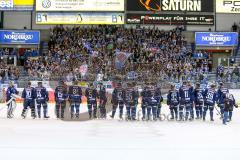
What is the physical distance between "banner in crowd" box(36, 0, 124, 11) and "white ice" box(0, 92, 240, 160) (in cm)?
1357

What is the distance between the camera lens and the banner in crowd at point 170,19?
31969mm

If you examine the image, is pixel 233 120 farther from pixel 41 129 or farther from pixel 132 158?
pixel 132 158

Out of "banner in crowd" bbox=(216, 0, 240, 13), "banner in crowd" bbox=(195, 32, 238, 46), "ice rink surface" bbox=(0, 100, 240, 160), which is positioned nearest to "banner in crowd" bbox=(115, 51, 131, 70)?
"banner in crowd" bbox=(195, 32, 238, 46)

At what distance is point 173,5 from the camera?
104 ft

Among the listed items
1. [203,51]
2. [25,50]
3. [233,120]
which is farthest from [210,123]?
[25,50]

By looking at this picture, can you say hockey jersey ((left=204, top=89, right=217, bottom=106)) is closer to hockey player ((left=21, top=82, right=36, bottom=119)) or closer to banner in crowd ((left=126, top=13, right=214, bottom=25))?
hockey player ((left=21, top=82, right=36, bottom=119))

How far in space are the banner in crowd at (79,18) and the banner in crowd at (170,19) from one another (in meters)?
→ 0.82

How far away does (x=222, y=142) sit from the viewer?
13172mm

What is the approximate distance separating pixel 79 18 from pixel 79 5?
33.2 inches

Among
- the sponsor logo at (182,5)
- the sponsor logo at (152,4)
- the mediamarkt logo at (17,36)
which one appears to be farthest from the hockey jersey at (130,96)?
the mediamarkt logo at (17,36)

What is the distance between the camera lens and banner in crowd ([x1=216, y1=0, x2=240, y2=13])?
31.7 meters

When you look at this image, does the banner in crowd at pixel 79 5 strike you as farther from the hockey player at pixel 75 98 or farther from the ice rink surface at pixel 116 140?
the ice rink surface at pixel 116 140

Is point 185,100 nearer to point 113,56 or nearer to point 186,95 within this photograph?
point 186,95

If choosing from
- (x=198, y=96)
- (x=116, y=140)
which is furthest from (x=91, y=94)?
(x=116, y=140)
